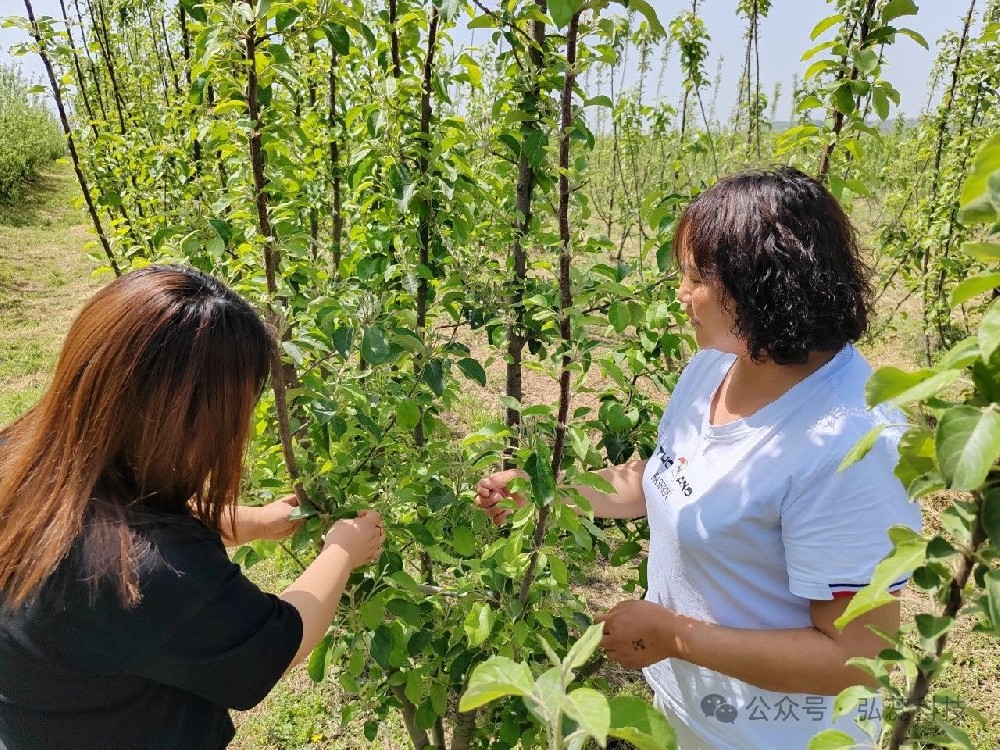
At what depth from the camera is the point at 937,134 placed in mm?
4750

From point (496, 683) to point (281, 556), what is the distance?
277 centimetres

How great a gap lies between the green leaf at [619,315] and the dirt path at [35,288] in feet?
10.4

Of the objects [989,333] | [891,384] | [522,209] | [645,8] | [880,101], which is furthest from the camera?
[522,209]

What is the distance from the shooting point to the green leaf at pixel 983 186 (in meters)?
0.49

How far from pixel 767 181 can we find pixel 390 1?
1163 millimetres

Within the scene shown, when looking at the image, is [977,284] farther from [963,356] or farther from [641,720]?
[641,720]

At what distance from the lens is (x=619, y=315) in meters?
1.51

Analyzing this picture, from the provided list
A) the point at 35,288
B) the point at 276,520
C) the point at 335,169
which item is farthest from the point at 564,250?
the point at 35,288

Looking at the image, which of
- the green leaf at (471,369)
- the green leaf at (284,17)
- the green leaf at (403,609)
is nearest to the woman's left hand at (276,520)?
the green leaf at (403,609)

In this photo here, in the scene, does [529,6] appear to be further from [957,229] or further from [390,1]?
[957,229]

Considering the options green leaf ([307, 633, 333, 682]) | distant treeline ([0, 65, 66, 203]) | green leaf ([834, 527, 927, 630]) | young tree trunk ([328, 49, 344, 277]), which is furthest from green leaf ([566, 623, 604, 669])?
distant treeline ([0, 65, 66, 203])

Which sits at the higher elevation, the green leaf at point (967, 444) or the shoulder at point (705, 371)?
the green leaf at point (967, 444)

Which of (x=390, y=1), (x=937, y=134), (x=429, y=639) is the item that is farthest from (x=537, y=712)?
(x=937, y=134)

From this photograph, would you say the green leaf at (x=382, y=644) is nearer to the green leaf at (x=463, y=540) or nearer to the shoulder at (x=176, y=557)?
the green leaf at (x=463, y=540)
